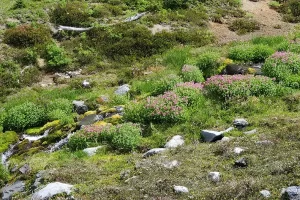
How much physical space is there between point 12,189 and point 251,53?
12.3 meters

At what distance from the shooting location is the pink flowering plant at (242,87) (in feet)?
49.0

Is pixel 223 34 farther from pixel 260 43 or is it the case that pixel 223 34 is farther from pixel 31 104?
pixel 31 104

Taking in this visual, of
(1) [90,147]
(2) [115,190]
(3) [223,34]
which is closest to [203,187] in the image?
(2) [115,190]

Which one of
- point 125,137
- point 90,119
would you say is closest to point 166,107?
point 125,137

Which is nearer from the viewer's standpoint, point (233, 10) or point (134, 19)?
point (134, 19)

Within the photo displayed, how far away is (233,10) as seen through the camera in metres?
28.9

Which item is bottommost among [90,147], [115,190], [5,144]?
[5,144]

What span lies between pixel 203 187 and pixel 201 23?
1863 centimetres

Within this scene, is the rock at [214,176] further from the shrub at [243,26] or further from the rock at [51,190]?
the shrub at [243,26]

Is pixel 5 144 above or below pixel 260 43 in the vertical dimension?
below

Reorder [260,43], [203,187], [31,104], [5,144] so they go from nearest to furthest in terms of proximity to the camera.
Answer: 1. [203,187]
2. [5,144]
3. [31,104]
4. [260,43]

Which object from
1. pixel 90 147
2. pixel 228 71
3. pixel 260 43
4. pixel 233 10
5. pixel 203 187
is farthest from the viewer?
pixel 233 10

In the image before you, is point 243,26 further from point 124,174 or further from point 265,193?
point 265,193

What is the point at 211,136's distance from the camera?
1265cm
